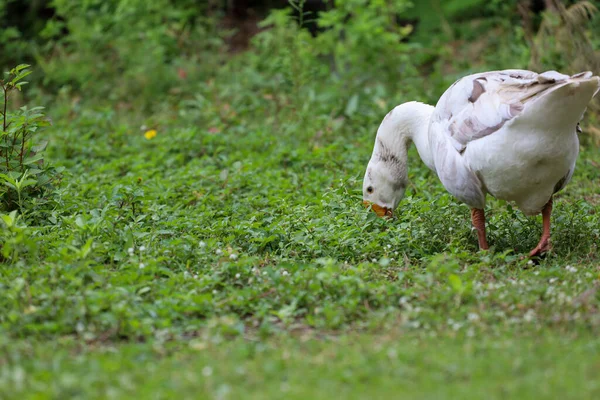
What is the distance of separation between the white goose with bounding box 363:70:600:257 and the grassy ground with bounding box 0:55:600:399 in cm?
44

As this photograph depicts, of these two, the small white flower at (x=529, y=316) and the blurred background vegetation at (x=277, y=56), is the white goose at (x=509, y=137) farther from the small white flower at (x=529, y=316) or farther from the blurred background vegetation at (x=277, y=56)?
the blurred background vegetation at (x=277, y=56)

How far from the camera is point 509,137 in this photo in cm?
491

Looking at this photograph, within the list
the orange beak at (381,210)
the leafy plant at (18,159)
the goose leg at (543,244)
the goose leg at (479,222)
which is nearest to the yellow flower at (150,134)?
the leafy plant at (18,159)

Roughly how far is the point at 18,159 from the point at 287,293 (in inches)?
105

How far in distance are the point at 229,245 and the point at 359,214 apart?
3.62 feet

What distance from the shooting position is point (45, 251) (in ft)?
16.8

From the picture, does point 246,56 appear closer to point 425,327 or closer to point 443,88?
point 443,88

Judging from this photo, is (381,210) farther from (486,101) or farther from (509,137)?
(509,137)

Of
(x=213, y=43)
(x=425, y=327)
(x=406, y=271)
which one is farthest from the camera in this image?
(x=213, y=43)

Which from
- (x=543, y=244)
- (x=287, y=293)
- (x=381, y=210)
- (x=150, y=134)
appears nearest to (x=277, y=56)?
(x=150, y=134)

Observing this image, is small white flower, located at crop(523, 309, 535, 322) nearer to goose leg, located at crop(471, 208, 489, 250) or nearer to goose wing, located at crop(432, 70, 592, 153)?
goose wing, located at crop(432, 70, 592, 153)

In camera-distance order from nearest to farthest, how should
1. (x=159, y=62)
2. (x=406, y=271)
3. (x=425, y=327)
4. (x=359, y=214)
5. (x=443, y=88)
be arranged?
(x=425, y=327) → (x=406, y=271) → (x=359, y=214) → (x=443, y=88) → (x=159, y=62)

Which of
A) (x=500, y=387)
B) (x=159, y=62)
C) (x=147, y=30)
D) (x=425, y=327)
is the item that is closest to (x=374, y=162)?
(x=425, y=327)

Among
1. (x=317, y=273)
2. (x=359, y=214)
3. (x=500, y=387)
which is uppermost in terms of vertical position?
(x=500, y=387)
